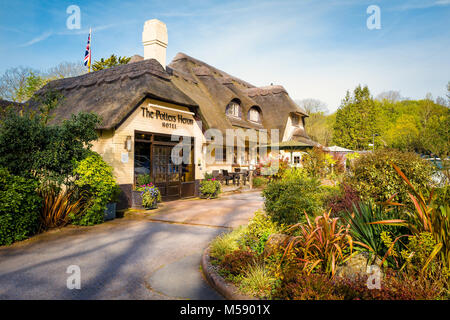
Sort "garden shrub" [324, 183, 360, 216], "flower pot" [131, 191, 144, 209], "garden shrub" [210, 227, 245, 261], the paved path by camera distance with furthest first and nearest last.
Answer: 1. "flower pot" [131, 191, 144, 209]
2. "garden shrub" [324, 183, 360, 216]
3. "garden shrub" [210, 227, 245, 261]
4. the paved path

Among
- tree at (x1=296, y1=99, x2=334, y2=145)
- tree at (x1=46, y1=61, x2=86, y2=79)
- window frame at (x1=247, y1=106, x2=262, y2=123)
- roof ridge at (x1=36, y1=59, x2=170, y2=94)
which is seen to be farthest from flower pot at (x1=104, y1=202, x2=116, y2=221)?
tree at (x1=296, y1=99, x2=334, y2=145)

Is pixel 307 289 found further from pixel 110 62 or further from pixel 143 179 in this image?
pixel 110 62

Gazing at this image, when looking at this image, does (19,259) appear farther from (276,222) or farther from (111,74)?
(111,74)

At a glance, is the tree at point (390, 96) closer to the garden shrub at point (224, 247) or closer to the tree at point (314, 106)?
the tree at point (314, 106)

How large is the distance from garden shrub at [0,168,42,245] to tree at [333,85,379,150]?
39.9 metres

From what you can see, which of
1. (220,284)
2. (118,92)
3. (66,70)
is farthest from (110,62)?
(220,284)

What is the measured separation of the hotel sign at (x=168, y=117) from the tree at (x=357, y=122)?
32.5 m

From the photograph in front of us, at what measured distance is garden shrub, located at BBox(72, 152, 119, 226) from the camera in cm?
768

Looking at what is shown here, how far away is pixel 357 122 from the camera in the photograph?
39562mm

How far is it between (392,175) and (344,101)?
3803 cm

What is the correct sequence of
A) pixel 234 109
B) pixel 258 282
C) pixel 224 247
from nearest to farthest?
pixel 258 282, pixel 224 247, pixel 234 109

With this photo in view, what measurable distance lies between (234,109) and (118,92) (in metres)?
12.5

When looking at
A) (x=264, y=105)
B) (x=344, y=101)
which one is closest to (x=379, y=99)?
(x=344, y=101)

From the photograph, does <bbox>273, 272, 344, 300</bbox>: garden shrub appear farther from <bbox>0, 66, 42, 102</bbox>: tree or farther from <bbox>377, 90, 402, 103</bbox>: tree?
<bbox>377, 90, 402, 103</bbox>: tree
